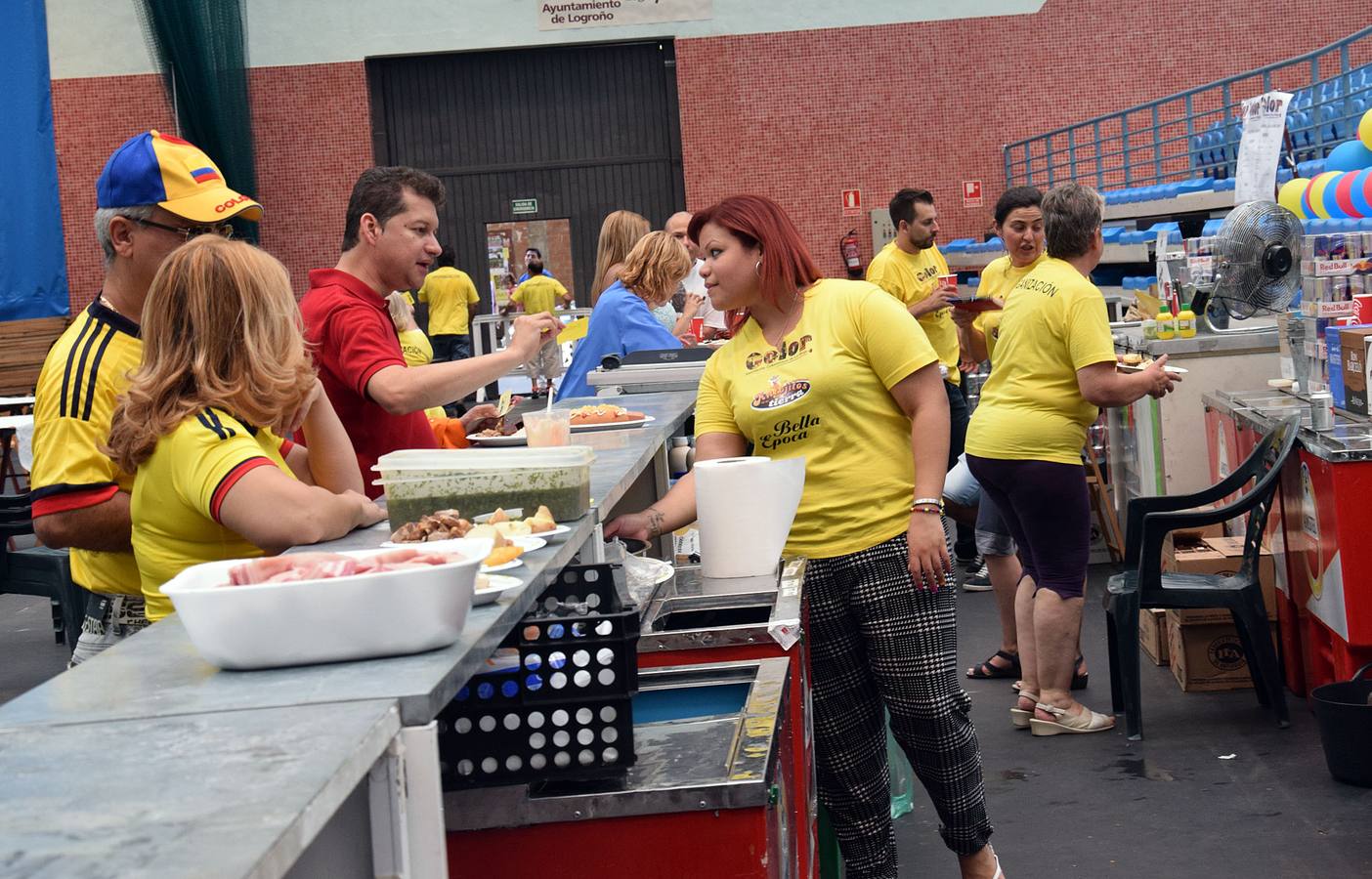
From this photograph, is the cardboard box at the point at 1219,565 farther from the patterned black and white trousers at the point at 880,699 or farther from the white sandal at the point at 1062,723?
the patterned black and white trousers at the point at 880,699

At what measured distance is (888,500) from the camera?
10.3 feet

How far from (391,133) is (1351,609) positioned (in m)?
15.1

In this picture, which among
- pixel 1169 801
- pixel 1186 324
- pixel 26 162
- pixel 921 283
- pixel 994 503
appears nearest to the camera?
pixel 1169 801

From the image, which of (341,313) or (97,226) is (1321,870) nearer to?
(341,313)

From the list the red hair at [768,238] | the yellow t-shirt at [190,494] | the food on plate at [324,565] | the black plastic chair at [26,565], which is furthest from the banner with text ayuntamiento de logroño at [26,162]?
the food on plate at [324,565]

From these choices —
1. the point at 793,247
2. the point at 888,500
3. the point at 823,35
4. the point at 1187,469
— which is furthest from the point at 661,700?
the point at 823,35

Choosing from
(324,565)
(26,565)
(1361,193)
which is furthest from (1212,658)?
(26,565)

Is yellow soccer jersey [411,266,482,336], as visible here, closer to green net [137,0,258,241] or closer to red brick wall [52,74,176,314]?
green net [137,0,258,241]

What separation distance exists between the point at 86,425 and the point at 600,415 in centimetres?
156

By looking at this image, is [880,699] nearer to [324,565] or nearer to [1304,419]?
[324,565]

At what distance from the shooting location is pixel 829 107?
17.3m

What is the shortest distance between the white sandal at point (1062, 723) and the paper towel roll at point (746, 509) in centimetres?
212

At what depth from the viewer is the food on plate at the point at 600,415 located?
12.2 ft

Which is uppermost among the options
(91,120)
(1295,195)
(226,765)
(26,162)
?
(91,120)
